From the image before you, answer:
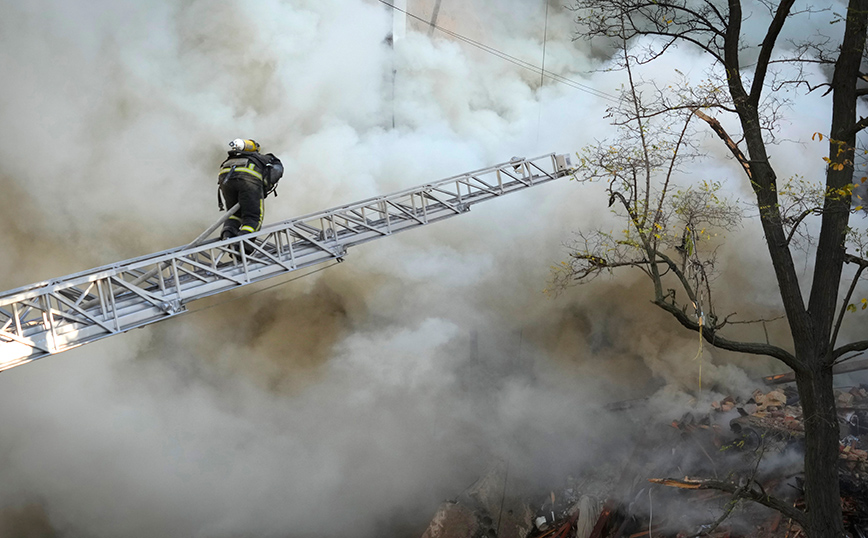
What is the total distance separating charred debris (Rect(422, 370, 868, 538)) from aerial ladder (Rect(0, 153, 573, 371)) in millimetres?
6101

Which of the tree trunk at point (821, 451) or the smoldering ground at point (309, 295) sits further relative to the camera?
the smoldering ground at point (309, 295)

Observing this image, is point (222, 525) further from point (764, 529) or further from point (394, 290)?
point (764, 529)

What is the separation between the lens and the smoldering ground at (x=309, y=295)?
502 inches

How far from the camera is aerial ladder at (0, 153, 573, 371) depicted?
6973mm

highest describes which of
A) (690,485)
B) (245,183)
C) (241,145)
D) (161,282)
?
(241,145)

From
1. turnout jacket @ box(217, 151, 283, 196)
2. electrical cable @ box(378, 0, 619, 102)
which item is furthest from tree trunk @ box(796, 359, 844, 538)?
electrical cable @ box(378, 0, 619, 102)

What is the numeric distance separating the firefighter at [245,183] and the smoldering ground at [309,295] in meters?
5.16

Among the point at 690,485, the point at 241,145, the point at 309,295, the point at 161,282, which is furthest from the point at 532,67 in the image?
the point at 161,282

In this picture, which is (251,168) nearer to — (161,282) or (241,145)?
(241,145)

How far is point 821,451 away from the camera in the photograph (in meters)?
6.53

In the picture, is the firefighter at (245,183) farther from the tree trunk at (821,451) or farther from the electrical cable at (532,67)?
the electrical cable at (532,67)

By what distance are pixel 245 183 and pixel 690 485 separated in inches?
327

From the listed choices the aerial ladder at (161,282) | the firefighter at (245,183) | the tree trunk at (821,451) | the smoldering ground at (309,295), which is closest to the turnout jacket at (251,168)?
the firefighter at (245,183)

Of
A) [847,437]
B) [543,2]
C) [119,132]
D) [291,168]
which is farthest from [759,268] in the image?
[119,132]
